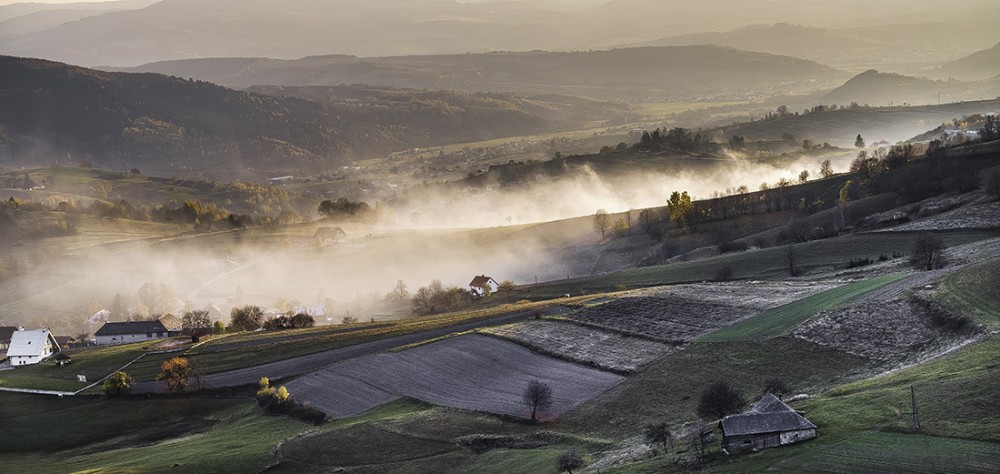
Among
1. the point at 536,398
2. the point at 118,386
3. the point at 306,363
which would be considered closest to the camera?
the point at 536,398

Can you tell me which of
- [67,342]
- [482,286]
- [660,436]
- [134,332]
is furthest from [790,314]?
[67,342]

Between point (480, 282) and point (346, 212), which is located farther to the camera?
point (346, 212)

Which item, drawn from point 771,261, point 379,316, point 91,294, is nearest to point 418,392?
point 771,261

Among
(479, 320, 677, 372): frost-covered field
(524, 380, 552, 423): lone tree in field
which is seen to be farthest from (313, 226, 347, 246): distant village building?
(524, 380, 552, 423): lone tree in field

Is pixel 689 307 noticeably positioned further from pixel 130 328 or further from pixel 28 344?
pixel 130 328

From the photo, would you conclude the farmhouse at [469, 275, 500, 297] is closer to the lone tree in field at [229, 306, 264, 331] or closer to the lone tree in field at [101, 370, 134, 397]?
the lone tree in field at [229, 306, 264, 331]
